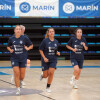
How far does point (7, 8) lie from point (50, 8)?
2568 mm

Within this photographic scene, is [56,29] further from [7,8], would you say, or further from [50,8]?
[7,8]

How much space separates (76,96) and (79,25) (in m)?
15.3

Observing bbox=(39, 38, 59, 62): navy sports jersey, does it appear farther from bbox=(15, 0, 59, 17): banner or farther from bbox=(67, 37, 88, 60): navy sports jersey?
bbox=(15, 0, 59, 17): banner

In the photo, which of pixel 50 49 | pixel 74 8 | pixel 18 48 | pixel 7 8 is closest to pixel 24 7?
pixel 7 8

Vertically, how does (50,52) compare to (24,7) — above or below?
below

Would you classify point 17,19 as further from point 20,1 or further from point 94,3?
point 94,3

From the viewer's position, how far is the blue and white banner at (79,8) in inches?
856

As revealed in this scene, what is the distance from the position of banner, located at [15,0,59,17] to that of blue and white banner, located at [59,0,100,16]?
0.58 m

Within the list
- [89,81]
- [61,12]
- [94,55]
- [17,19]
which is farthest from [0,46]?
[89,81]

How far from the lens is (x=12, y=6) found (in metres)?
21.3

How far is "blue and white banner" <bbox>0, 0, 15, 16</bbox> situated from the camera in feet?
69.1

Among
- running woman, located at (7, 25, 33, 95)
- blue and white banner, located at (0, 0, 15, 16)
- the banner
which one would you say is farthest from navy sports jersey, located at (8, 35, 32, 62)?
the banner

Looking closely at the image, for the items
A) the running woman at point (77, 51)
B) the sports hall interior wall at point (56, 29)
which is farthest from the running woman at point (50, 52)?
the sports hall interior wall at point (56, 29)

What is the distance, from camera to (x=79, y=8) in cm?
2184
